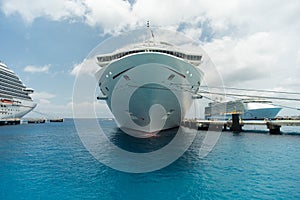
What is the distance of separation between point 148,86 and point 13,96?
256 feet

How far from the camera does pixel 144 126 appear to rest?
2694cm

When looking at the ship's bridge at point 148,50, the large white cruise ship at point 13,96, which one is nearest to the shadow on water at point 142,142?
the ship's bridge at point 148,50

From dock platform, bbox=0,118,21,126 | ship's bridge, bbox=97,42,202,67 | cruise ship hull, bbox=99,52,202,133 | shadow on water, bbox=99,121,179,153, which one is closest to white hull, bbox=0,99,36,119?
dock platform, bbox=0,118,21,126

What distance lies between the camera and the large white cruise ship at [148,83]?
21719 millimetres

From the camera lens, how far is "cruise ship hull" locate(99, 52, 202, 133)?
21.7m

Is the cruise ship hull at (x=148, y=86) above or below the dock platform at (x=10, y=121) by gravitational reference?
above

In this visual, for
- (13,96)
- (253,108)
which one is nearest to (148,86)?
Result: (253,108)

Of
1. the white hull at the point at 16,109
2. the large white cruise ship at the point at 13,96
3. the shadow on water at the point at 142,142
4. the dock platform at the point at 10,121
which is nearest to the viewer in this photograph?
the shadow on water at the point at 142,142

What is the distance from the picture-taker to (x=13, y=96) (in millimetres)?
76750

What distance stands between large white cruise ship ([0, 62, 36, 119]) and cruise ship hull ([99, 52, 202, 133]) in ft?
211

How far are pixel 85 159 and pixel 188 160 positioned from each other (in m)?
8.85

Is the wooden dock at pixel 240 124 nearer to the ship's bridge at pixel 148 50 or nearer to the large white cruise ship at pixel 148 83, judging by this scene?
the large white cruise ship at pixel 148 83

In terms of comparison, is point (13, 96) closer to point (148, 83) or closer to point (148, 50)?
point (148, 50)

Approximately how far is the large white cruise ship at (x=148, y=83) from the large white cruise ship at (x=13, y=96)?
63.5m
